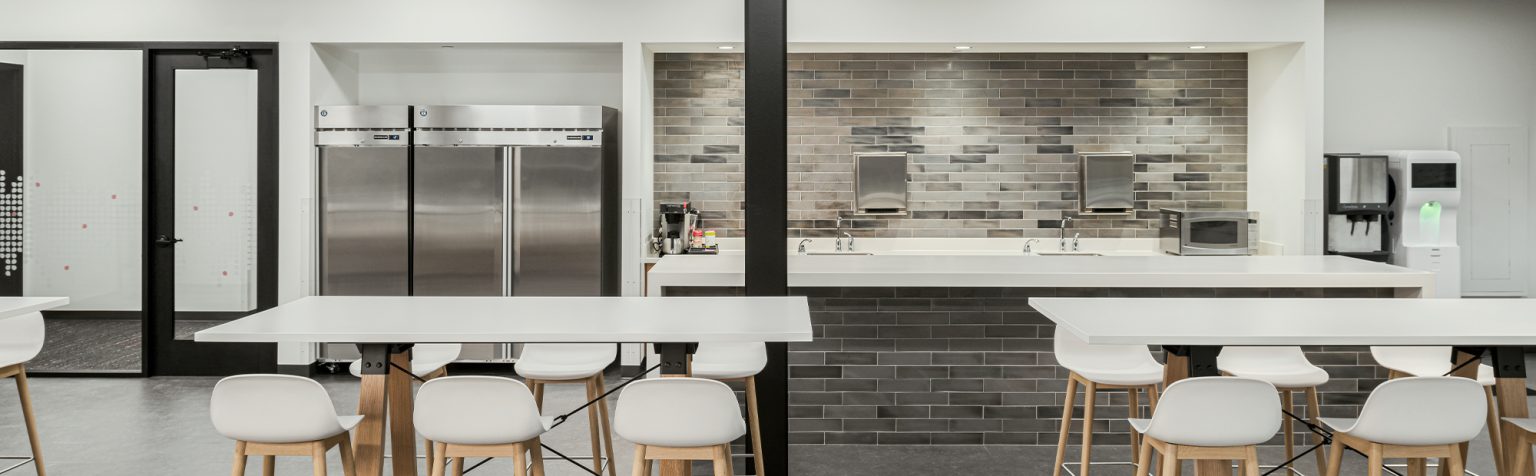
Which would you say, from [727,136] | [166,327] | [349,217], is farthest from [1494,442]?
[166,327]

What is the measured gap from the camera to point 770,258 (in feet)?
11.3

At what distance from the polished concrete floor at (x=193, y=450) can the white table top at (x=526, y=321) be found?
853 millimetres

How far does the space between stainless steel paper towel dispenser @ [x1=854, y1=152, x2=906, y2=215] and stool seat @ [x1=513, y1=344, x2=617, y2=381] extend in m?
3.30

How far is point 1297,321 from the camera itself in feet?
8.93

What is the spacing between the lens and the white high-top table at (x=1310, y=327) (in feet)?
8.05

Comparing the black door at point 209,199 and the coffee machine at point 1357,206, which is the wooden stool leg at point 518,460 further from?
the coffee machine at point 1357,206

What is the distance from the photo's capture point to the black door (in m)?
5.65

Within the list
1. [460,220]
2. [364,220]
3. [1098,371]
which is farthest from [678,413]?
[364,220]

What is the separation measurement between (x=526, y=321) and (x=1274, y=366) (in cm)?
244

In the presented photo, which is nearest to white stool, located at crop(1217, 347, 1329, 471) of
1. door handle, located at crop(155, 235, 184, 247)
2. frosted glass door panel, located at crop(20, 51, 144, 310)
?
door handle, located at crop(155, 235, 184, 247)

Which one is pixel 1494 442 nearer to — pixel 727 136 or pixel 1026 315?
pixel 1026 315

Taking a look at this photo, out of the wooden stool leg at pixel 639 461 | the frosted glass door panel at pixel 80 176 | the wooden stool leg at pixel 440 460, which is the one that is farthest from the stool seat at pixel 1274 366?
the frosted glass door panel at pixel 80 176

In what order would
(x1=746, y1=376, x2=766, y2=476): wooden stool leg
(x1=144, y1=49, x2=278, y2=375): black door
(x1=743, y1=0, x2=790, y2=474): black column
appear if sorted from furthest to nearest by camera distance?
(x1=144, y1=49, x2=278, y2=375): black door < (x1=743, y1=0, x2=790, y2=474): black column < (x1=746, y1=376, x2=766, y2=476): wooden stool leg

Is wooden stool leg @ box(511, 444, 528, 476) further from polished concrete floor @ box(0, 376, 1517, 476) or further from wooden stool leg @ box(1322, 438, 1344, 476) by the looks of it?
wooden stool leg @ box(1322, 438, 1344, 476)
